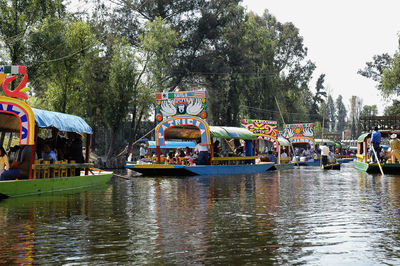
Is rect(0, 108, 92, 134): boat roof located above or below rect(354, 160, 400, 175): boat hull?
above

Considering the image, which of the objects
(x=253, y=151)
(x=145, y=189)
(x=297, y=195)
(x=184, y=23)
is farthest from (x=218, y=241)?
(x=184, y=23)

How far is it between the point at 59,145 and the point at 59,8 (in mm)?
16989

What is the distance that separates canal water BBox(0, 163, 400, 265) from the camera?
280 inches

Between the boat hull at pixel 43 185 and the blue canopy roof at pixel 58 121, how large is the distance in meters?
1.68

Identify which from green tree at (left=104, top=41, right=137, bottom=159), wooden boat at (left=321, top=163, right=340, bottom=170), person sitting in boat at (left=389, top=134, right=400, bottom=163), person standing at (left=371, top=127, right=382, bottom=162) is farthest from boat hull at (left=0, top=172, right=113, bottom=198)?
green tree at (left=104, top=41, right=137, bottom=159)

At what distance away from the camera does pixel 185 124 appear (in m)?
25.5

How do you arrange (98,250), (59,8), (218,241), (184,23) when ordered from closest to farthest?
(98,250)
(218,241)
(59,8)
(184,23)

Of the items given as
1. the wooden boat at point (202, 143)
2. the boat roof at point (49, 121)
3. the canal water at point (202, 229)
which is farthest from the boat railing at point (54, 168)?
the wooden boat at point (202, 143)

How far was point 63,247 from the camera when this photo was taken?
25.5ft

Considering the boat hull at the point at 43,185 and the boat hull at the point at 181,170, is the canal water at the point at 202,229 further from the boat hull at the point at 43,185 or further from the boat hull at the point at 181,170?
the boat hull at the point at 181,170

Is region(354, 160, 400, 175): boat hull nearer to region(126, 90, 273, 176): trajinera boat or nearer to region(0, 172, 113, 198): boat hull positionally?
region(126, 90, 273, 176): trajinera boat

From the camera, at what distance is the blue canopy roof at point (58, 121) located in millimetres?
15039

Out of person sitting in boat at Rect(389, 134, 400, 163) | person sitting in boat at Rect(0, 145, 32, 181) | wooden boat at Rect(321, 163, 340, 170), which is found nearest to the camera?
person sitting in boat at Rect(0, 145, 32, 181)

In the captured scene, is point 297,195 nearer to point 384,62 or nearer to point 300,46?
point 384,62
